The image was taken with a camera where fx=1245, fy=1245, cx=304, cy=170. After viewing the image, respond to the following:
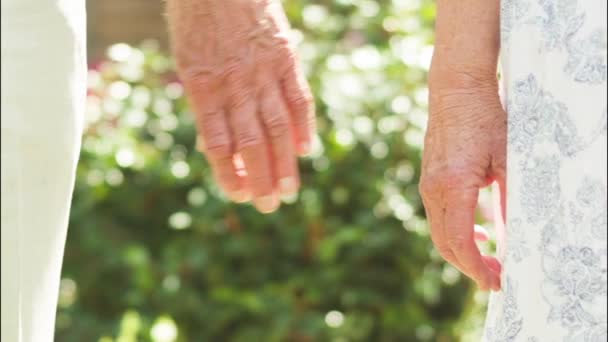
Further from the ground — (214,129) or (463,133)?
(463,133)

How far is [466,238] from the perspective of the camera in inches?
72.9

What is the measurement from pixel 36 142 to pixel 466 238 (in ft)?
2.11

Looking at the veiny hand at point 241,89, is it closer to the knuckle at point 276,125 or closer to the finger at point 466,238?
the knuckle at point 276,125

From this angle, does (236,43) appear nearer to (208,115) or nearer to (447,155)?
(208,115)

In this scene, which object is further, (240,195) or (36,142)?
(240,195)

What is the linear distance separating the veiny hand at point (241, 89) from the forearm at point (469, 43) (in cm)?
28

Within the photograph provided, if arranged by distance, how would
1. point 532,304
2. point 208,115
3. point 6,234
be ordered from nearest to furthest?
point 532,304
point 6,234
point 208,115

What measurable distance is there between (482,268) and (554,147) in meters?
0.28

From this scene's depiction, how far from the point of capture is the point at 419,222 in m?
4.02

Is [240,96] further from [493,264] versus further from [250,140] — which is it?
[493,264]

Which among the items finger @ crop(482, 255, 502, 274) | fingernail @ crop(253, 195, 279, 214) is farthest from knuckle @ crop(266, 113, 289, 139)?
finger @ crop(482, 255, 502, 274)

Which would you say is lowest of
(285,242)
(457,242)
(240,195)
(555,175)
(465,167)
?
(285,242)

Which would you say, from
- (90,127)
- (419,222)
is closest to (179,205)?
(90,127)

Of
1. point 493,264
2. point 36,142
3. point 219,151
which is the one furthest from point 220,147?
point 493,264
